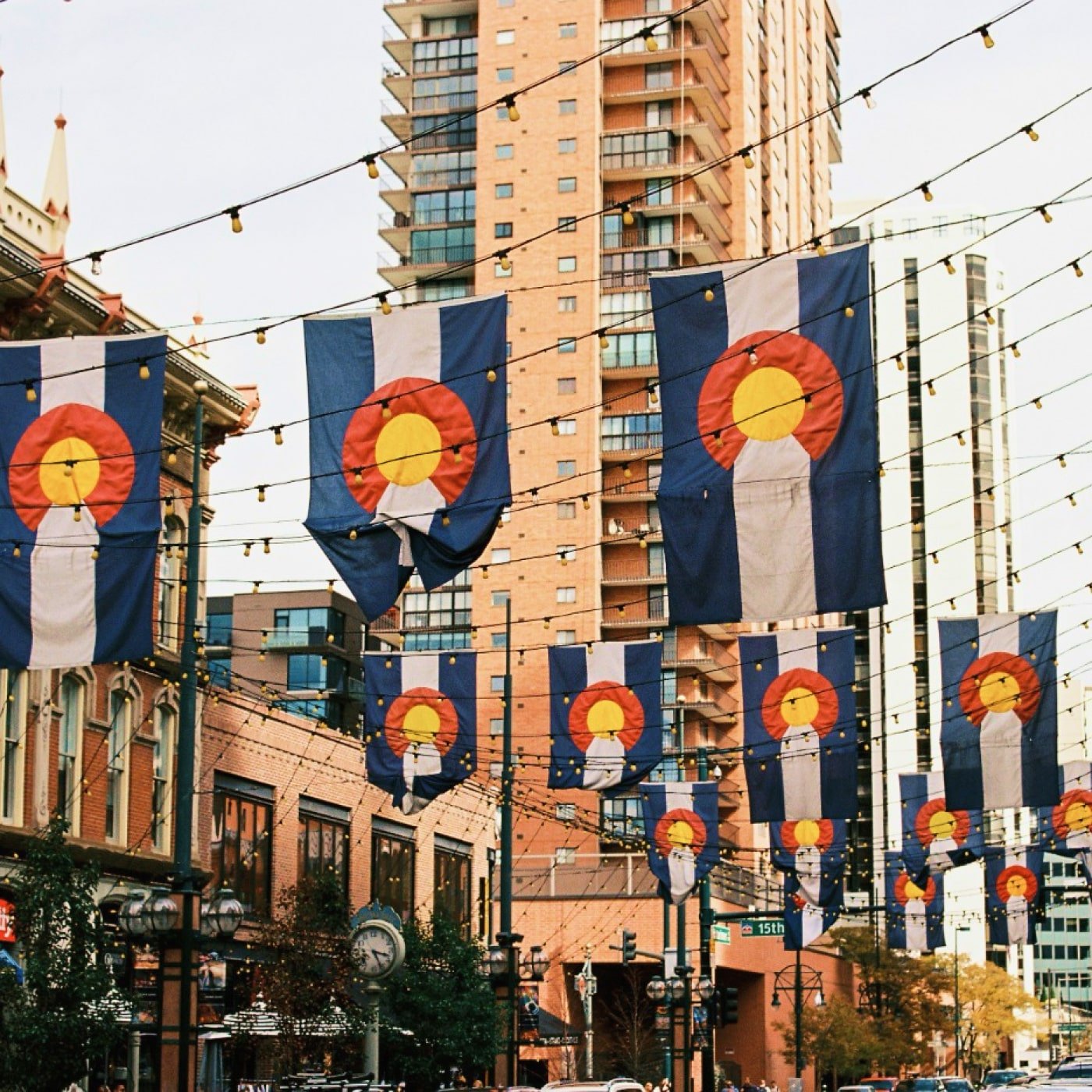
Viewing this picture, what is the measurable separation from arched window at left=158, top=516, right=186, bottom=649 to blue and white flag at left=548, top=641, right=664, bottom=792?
35.3 feet

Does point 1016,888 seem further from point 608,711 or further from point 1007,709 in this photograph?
point 608,711

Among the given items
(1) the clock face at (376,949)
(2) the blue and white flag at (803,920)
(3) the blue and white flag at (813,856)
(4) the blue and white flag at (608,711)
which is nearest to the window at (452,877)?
(2) the blue and white flag at (803,920)

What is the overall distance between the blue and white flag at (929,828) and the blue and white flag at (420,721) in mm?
18514

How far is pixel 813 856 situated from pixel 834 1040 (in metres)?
32.3

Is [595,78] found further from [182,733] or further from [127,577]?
[127,577]

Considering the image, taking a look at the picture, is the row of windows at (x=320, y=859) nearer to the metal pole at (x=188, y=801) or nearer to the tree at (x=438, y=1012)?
the tree at (x=438, y=1012)

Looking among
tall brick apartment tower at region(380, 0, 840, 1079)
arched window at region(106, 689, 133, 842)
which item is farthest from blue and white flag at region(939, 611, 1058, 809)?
tall brick apartment tower at region(380, 0, 840, 1079)

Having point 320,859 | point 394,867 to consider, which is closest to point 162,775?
point 320,859

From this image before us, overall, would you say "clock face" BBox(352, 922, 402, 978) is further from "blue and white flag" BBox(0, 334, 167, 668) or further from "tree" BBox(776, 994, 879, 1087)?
"tree" BBox(776, 994, 879, 1087)

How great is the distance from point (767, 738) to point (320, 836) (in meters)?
18.1

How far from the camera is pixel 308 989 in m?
42.0

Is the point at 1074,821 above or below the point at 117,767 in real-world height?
Result: below

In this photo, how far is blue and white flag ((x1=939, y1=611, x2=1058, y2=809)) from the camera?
3672 cm

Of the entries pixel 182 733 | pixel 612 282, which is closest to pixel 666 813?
pixel 182 733
